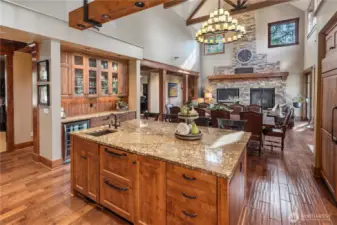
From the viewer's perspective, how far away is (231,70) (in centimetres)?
1047

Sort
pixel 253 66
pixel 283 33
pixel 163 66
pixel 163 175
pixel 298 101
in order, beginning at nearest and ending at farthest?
pixel 163 175
pixel 163 66
pixel 298 101
pixel 283 33
pixel 253 66

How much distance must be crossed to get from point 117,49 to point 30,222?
3871 millimetres

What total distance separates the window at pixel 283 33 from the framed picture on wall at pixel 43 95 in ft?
32.4

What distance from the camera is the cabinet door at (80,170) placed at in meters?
2.39

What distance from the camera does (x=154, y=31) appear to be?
660 centimetres

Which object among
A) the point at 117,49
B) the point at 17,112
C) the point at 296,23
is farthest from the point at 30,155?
the point at 296,23

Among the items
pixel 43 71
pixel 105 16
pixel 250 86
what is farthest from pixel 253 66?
pixel 105 16

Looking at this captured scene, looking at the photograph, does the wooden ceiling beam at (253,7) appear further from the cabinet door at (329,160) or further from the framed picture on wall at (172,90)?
the cabinet door at (329,160)

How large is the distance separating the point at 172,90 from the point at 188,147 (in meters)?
8.80

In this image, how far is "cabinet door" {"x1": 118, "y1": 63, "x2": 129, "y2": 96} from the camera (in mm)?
5500

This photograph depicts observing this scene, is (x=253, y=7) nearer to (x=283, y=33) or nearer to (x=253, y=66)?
(x=283, y=33)

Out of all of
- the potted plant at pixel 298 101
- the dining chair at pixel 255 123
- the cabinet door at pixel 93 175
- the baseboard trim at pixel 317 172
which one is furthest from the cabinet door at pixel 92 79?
the potted plant at pixel 298 101

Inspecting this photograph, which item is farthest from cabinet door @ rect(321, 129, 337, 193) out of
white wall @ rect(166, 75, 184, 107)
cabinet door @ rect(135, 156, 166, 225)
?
white wall @ rect(166, 75, 184, 107)

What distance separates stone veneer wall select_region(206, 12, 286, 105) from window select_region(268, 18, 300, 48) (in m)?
0.73
